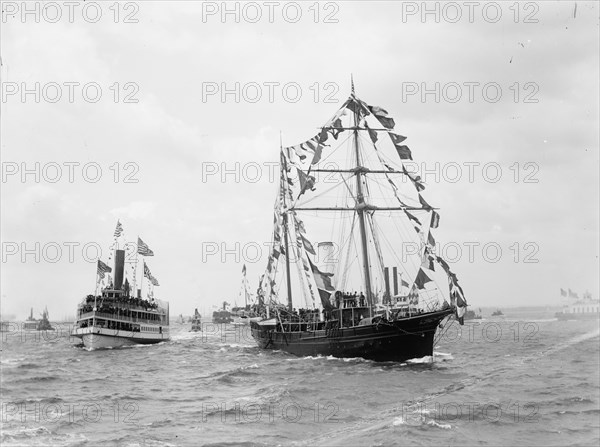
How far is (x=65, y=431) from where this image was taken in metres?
18.6

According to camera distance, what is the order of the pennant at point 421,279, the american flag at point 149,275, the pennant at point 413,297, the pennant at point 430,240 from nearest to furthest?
the pennant at point 421,279, the pennant at point 430,240, the pennant at point 413,297, the american flag at point 149,275

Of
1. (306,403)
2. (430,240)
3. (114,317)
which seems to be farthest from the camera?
(114,317)

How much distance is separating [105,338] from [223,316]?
11977cm

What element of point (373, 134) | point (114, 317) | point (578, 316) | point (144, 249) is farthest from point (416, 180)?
point (578, 316)

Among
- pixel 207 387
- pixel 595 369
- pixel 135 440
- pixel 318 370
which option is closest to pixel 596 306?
pixel 595 369

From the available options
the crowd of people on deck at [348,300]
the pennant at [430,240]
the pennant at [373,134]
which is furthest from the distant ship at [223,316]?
the pennant at [430,240]

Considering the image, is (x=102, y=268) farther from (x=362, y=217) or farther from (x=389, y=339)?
(x=389, y=339)

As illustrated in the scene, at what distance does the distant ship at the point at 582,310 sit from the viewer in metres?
134

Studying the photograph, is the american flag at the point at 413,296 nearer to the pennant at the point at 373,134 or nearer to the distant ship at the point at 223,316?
the pennant at the point at 373,134

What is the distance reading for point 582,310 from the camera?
449 ft

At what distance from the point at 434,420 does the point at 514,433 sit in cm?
275

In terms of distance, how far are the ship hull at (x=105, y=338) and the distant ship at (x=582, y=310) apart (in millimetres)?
108893

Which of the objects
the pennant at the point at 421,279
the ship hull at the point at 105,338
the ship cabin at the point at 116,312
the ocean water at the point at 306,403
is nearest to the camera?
the ocean water at the point at 306,403

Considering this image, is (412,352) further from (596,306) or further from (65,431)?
(596,306)
